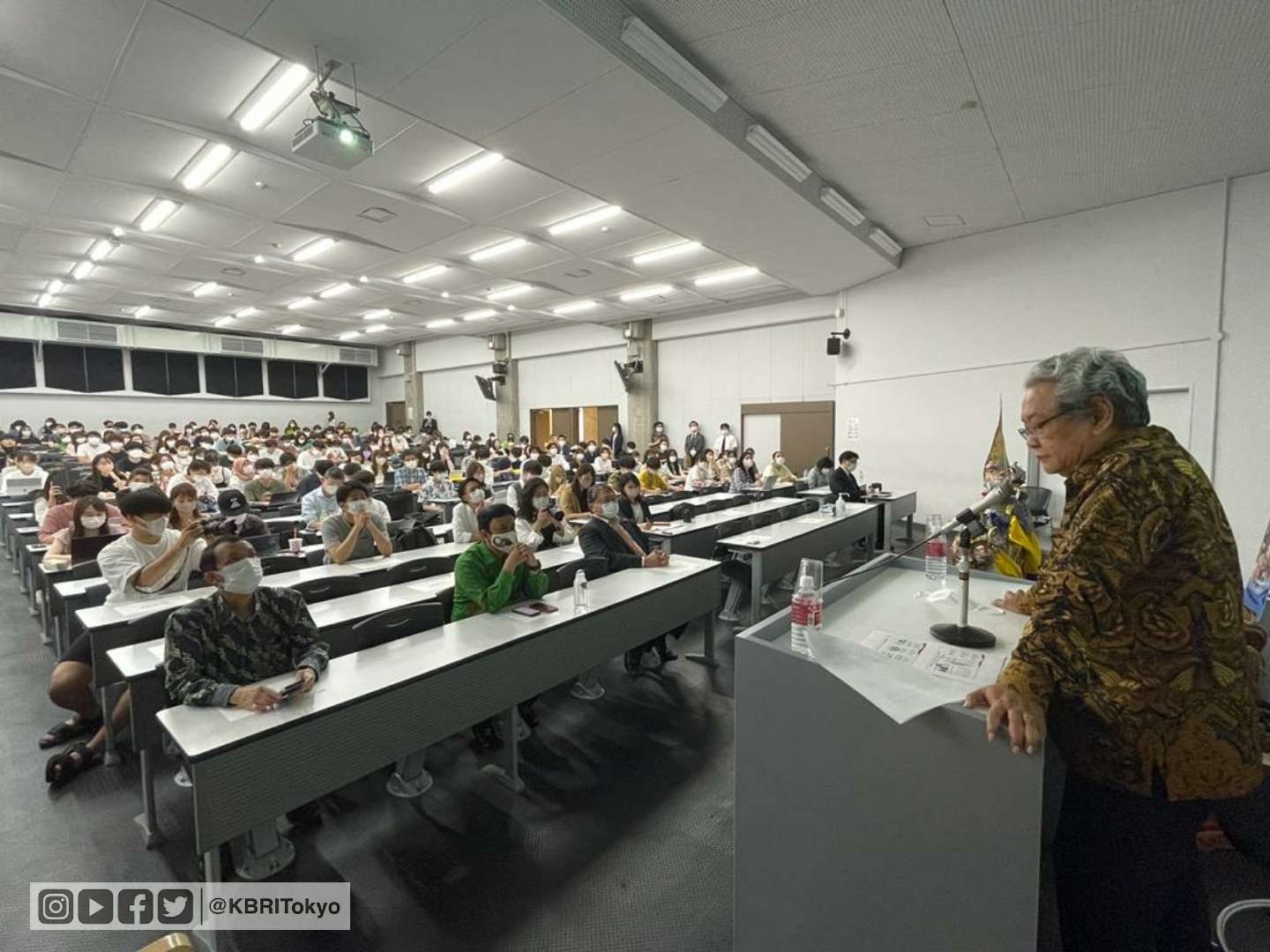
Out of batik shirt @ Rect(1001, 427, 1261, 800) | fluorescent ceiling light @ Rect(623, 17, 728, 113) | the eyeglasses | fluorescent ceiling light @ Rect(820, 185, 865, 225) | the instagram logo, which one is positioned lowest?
the instagram logo

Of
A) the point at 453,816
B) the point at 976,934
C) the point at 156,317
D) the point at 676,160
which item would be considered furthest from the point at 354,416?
the point at 976,934

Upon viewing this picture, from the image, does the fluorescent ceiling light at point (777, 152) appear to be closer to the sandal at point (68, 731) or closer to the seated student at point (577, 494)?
the seated student at point (577, 494)

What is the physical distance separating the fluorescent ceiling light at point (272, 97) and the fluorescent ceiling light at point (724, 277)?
6.53m

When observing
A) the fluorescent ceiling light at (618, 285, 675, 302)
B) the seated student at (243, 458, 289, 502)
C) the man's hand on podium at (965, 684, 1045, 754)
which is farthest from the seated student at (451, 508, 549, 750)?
the fluorescent ceiling light at (618, 285, 675, 302)

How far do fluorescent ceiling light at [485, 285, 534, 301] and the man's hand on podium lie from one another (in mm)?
10115

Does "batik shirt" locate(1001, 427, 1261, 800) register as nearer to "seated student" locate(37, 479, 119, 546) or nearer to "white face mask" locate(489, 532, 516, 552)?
"white face mask" locate(489, 532, 516, 552)

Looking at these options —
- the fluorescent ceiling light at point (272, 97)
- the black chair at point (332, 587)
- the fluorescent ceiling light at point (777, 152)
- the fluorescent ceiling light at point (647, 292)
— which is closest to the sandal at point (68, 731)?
the black chair at point (332, 587)

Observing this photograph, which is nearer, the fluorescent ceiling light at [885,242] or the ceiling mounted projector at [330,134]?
the ceiling mounted projector at [330,134]

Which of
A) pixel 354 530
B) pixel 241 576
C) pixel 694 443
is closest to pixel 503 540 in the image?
pixel 241 576

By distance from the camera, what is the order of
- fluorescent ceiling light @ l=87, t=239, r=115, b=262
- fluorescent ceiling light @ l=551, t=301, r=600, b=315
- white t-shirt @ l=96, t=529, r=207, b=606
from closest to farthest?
white t-shirt @ l=96, t=529, r=207, b=606, fluorescent ceiling light @ l=87, t=239, r=115, b=262, fluorescent ceiling light @ l=551, t=301, r=600, b=315

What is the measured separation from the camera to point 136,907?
219 centimetres

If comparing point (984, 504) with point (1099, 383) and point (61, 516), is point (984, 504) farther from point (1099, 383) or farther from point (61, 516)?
point (61, 516)

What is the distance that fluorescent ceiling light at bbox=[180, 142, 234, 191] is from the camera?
207 inches

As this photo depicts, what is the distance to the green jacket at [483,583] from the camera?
3.07 meters
